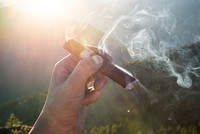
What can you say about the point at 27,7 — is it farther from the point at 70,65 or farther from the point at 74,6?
the point at 70,65

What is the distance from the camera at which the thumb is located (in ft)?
11.6

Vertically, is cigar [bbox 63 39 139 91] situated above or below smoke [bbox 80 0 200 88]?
above

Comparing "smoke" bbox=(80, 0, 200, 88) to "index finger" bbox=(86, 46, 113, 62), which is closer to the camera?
"index finger" bbox=(86, 46, 113, 62)

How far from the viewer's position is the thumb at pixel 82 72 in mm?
3525

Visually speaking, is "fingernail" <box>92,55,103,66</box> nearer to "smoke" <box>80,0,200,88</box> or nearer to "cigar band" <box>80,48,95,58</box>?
"cigar band" <box>80,48,95,58</box>

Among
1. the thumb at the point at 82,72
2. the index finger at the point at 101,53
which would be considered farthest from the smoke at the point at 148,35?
the thumb at the point at 82,72

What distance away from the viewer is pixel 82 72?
352 cm

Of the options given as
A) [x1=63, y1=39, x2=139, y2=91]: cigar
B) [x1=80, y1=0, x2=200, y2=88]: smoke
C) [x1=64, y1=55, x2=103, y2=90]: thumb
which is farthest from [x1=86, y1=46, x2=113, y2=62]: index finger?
[x1=80, y1=0, x2=200, y2=88]: smoke

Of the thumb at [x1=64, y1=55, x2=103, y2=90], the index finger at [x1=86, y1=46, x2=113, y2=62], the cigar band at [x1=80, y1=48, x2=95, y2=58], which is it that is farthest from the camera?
the index finger at [x1=86, y1=46, x2=113, y2=62]

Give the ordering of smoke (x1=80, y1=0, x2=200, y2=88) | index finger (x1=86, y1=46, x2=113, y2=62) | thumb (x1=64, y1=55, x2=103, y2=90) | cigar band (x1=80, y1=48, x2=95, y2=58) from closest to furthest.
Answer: thumb (x1=64, y1=55, x2=103, y2=90) < cigar band (x1=80, y1=48, x2=95, y2=58) < index finger (x1=86, y1=46, x2=113, y2=62) < smoke (x1=80, y1=0, x2=200, y2=88)

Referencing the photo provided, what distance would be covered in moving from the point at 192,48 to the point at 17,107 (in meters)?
35.9

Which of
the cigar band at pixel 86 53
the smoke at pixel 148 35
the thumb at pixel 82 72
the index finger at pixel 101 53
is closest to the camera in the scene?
the thumb at pixel 82 72

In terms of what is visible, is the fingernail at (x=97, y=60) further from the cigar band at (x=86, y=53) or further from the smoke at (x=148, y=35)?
the smoke at (x=148, y=35)

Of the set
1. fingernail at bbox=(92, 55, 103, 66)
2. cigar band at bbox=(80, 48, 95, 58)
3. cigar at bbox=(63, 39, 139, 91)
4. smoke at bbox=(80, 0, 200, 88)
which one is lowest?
smoke at bbox=(80, 0, 200, 88)
